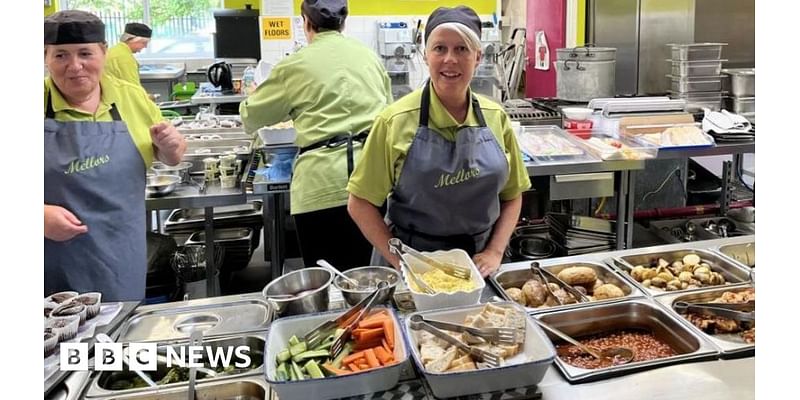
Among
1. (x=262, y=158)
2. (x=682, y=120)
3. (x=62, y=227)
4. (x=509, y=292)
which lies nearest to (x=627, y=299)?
(x=509, y=292)

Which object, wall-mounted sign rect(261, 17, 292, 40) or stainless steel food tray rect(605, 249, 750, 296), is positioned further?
wall-mounted sign rect(261, 17, 292, 40)

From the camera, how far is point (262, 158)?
2938 mm

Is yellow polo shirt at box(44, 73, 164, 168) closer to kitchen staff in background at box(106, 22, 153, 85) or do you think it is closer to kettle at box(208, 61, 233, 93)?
kitchen staff in background at box(106, 22, 153, 85)

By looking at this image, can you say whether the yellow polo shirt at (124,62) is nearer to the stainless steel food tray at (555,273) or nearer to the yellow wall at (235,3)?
the stainless steel food tray at (555,273)

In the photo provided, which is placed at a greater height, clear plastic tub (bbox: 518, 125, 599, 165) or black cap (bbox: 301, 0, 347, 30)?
black cap (bbox: 301, 0, 347, 30)

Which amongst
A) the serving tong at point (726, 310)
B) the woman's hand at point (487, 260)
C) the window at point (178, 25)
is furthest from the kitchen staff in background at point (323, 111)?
the window at point (178, 25)

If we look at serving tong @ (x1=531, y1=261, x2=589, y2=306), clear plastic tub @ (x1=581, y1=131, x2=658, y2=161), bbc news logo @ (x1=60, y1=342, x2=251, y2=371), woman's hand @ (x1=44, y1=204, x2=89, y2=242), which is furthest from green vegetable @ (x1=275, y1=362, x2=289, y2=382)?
clear plastic tub @ (x1=581, y1=131, x2=658, y2=161)

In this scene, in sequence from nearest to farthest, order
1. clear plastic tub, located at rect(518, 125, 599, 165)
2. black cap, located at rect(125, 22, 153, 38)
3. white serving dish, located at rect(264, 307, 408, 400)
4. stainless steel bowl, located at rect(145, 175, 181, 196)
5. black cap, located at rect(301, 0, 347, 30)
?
white serving dish, located at rect(264, 307, 408, 400), black cap, located at rect(301, 0, 347, 30), stainless steel bowl, located at rect(145, 175, 181, 196), clear plastic tub, located at rect(518, 125, 599, 165), black cap, located at rect(125, 22, 153, 38)

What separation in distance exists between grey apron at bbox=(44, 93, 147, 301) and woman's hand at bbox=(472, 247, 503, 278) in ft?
3.10

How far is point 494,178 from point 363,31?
3970 mm

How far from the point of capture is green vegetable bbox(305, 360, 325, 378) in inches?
42.3

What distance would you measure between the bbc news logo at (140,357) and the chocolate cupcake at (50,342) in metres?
0.02

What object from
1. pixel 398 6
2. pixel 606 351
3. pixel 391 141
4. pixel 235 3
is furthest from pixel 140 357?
pixel 235 3

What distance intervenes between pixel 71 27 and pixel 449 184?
38.3 inches
